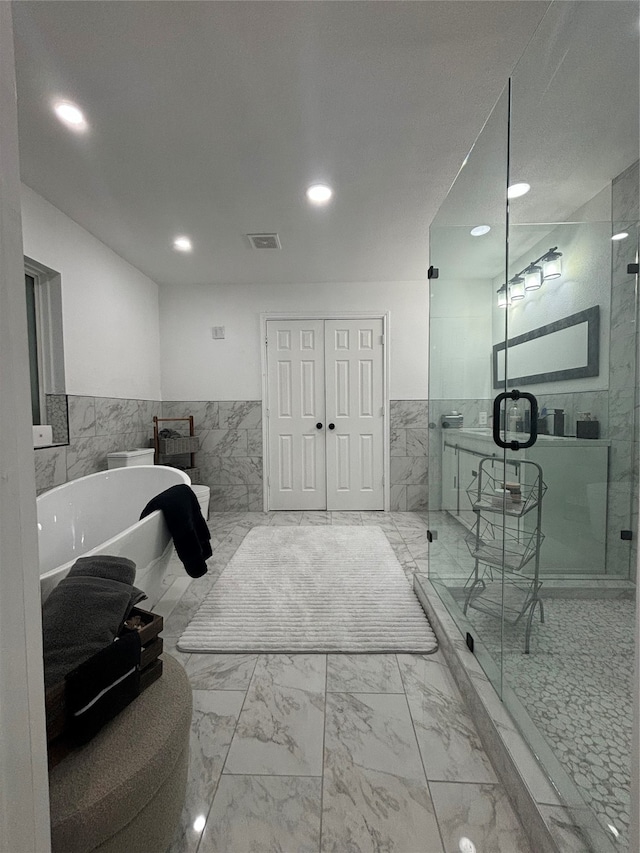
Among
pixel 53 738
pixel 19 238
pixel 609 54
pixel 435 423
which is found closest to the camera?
pixel 19 238

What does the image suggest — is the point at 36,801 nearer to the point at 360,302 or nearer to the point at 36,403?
the point at 36,403

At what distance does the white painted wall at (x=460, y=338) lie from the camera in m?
1.77

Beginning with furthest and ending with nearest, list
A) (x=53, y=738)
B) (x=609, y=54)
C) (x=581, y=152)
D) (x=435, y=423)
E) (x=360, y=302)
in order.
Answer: (x=360, y=302), (x=435, y=423), (x=581, y=152), (x=609, y=54), (x=53, y=738)

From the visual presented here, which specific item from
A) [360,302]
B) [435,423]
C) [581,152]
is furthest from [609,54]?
[360,302]

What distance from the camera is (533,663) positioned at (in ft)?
4.32

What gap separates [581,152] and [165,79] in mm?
1550

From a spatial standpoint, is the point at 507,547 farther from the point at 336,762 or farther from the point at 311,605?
the point at 311,605

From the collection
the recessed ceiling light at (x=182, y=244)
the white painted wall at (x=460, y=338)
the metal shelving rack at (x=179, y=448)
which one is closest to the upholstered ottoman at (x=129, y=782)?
the white painted wall at (x=460, y=338)

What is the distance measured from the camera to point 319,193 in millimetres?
2359

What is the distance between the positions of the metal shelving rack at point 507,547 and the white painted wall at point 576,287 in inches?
13.6

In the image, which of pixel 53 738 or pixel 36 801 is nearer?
pixel 36 801

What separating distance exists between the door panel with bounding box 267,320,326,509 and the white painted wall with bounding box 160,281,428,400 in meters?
0.18

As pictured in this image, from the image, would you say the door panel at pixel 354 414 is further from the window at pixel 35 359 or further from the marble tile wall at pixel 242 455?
the window at pixel 35 359

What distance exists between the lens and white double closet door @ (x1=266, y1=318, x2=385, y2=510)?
412 cm
